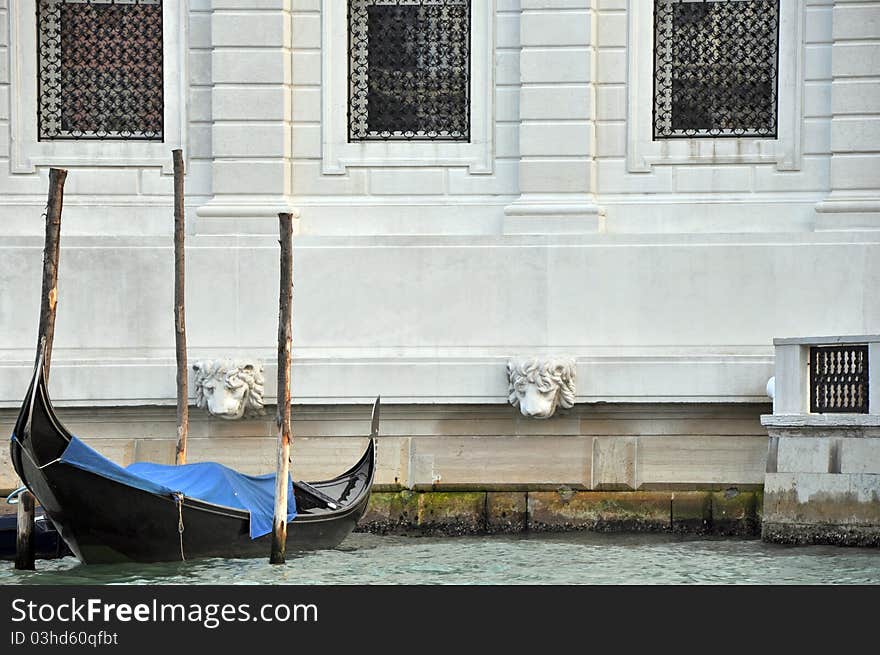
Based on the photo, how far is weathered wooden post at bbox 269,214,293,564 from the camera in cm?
1731

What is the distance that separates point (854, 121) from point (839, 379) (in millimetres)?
2798

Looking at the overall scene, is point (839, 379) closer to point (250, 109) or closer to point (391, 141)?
point (391, 141)

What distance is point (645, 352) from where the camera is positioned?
1953 centimetres

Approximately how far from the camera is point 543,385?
1916cm

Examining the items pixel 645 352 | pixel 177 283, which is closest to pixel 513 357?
pixel 645 352

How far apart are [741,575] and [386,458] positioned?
146 inches

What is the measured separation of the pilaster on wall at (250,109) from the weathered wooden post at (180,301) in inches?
35.4

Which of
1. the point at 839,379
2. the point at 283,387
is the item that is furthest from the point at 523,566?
the point at 839,379

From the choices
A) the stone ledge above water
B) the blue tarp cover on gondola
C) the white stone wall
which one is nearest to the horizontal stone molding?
the white stone wall

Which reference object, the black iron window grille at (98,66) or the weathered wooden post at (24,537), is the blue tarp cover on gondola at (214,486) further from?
the black iron window grille at (98,66)

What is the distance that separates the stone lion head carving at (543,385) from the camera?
1916cm

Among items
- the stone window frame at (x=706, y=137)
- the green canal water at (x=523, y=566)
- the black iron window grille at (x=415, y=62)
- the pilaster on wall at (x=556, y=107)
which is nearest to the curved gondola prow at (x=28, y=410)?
the green canal water at (x=523, y=566)

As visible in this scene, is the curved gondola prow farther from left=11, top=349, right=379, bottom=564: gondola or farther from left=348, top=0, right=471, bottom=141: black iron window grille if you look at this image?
left=348, top=0, right=471, bottom=141: black iron window grille

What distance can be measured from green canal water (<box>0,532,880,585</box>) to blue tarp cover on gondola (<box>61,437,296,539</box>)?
1.33 feet
